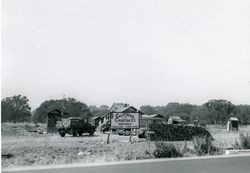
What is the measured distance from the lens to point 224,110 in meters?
8.55

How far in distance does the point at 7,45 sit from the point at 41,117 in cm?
180

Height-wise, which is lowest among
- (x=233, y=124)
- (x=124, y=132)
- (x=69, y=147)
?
(x=69, y=147)

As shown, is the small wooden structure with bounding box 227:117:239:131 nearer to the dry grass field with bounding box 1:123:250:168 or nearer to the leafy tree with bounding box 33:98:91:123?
the dry grass field with bounding box 1:123:250:168

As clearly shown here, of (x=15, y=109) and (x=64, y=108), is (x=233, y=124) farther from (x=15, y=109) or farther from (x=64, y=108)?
(x=15, y=109)

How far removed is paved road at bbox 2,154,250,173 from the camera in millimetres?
4812

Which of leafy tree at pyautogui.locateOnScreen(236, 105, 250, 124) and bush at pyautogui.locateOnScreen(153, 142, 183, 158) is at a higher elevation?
leafy tree at pyautogui.locateOnScreen(236, 105, 250, 124)

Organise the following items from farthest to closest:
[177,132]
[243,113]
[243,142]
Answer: [243,113] → [243,142] → [177,132]

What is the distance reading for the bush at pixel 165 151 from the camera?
736 cm

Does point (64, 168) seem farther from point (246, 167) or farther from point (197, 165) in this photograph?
point (246, 167)

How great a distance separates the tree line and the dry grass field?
0.28 metres

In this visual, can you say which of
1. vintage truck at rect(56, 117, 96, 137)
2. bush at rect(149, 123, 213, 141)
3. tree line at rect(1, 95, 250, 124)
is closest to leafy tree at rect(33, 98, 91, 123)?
tree line at rect(1, 95, 250, 124)

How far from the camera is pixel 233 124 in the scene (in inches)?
336

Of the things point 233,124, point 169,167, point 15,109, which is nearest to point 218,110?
point 233,124

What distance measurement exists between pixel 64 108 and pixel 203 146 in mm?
3791
